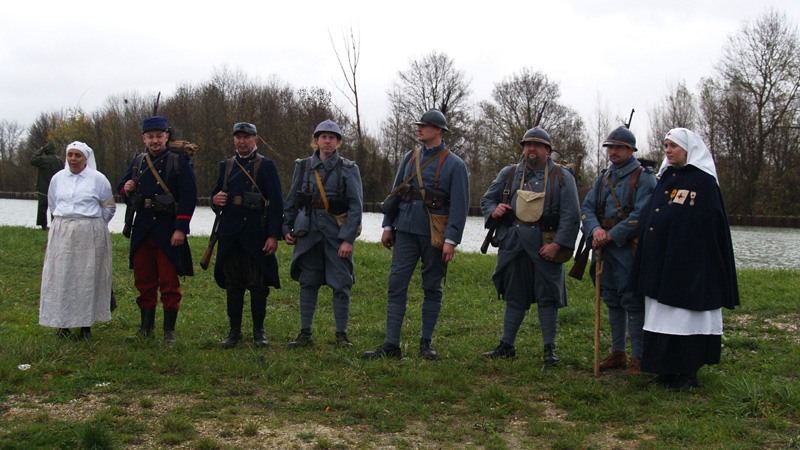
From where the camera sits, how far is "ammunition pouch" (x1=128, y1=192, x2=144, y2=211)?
661 cm

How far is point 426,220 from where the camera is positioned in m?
6.40

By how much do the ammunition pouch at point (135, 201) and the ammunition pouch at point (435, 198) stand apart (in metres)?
2.89

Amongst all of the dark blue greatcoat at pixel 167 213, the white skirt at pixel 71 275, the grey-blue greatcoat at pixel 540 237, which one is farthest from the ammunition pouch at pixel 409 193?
the white skirt at pixel 71 275

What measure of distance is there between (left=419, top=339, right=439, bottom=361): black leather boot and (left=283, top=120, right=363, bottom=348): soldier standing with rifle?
2.48ft

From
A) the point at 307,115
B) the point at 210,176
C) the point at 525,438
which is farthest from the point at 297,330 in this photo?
the point at 210,176

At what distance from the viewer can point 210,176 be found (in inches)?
1766

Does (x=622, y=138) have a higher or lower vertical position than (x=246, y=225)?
higher

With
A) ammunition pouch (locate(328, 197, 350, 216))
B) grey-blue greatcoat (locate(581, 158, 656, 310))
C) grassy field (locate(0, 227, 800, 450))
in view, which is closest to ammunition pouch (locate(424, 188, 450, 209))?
ammunition pouch (locate(328, 197, 350, 216))

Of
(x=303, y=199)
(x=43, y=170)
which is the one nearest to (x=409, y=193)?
(x=303, y=199)

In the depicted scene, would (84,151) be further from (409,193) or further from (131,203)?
(409,193)

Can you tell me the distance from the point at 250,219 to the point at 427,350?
2.24 meters

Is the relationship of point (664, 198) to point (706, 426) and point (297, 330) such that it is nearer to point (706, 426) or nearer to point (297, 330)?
point (706, 426)

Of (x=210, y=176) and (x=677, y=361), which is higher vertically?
(x=210, y=176)

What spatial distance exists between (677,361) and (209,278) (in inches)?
319
